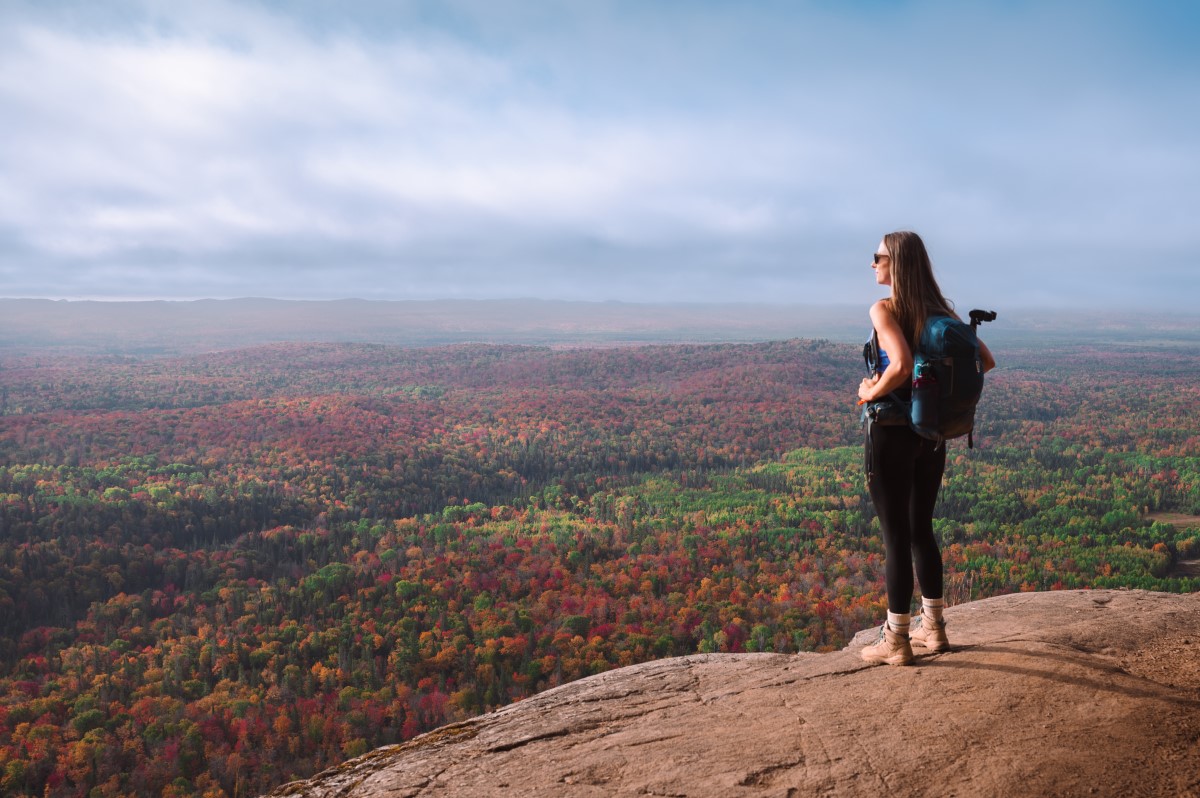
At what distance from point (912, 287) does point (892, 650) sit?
3385 mm

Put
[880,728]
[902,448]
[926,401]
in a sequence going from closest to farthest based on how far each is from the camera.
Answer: [880,728], [926,401], [902,448]

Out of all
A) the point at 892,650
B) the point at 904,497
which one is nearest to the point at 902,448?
the point at 904,497

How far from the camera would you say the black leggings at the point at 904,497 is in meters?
6.07

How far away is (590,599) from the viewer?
55.8 meters

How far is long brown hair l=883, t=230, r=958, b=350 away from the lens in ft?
19.5

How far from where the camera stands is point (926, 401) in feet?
18.8

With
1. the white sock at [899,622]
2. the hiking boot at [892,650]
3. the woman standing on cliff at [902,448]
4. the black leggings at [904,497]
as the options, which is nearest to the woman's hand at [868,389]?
the woman standing on cliff at [902,448]

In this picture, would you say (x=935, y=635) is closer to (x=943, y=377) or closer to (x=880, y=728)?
(x=880, y=728)

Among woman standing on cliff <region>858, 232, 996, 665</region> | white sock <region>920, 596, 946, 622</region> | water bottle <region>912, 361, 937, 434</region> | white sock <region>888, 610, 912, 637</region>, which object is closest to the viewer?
water bottle <region>912, 361, 937, 434</region>

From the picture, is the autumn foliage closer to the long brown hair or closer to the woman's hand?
the woman's hand

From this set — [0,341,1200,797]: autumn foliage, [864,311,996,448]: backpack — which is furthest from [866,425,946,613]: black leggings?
[0,341,1200,797]: autumn foliage

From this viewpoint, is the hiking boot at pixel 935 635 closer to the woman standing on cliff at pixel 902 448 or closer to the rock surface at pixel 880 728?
the rock surface at pixel 880 728

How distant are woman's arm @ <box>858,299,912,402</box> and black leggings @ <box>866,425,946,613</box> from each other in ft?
1.21

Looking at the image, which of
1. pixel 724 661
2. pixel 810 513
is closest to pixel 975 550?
pixel 810 513
